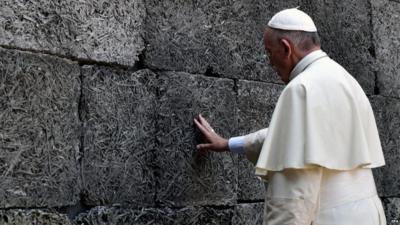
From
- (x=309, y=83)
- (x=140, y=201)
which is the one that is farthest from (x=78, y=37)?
(x=309, y=83)

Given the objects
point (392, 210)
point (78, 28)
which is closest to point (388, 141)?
point (392, 210)

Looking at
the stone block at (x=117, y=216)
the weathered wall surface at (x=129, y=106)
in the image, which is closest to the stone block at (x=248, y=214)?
the weathered wall surface at (x=129, y=106)

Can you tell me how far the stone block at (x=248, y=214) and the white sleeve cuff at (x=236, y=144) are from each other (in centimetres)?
50

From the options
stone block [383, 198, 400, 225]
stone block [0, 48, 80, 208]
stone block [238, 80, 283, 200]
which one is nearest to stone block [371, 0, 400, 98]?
stone block [383, 198, 400, 225]

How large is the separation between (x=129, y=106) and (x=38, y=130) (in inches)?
23.2

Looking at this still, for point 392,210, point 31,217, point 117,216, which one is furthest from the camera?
point 392,210

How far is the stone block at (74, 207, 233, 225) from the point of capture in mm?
3992

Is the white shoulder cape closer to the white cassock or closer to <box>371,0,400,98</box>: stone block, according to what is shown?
the white cassock

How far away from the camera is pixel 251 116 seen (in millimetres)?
4859

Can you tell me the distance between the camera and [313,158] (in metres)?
3.39

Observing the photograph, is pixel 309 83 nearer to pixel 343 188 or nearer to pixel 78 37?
pixel 343 188

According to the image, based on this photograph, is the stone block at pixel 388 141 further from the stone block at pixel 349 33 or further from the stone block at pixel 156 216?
the stone block at pixel 156 216

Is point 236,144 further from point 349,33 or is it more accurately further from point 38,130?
point 349,33

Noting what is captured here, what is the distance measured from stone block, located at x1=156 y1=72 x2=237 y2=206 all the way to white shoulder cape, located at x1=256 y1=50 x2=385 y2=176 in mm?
847
